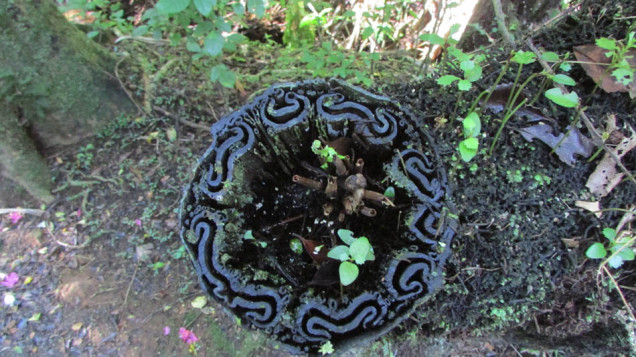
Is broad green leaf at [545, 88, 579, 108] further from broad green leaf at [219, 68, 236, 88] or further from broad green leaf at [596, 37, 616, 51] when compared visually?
broad green leaf at [219, 68, 236, 88]

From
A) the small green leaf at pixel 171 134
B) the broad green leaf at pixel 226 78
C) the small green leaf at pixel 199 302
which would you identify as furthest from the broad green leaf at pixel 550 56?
the small green leaf at pixel 171 134

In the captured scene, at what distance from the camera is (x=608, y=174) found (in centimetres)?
169

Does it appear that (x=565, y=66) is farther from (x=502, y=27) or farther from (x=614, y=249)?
(x=614, y=249)

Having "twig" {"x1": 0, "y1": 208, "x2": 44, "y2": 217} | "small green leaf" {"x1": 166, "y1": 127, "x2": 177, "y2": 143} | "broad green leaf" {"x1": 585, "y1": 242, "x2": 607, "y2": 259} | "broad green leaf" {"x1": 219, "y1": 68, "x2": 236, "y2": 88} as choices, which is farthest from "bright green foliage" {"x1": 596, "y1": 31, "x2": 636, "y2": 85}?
"twig" {"x1": 0, "y1": 208, "x2": 44, "y2": 217}

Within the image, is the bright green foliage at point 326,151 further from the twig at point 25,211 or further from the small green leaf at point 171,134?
the twig at point 25,211

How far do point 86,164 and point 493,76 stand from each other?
118 inches

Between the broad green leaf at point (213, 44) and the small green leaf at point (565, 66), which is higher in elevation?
the small green leaf at point (565, 66)

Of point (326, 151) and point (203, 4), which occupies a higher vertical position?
point (203, 4)

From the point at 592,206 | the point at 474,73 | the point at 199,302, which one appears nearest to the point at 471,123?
the point at 474,73

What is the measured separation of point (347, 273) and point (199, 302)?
67.7 inches

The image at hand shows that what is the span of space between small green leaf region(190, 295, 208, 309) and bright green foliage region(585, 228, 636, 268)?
2335 mm

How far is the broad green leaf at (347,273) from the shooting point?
51.1 inches

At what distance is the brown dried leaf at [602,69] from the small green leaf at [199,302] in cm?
268

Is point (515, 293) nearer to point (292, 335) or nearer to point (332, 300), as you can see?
point (332, 300)
